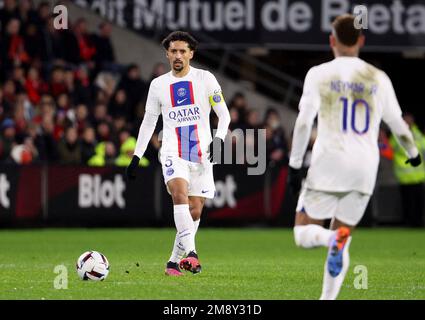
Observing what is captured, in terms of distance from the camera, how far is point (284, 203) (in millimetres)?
20453

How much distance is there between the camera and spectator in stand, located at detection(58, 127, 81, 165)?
19.9 meters

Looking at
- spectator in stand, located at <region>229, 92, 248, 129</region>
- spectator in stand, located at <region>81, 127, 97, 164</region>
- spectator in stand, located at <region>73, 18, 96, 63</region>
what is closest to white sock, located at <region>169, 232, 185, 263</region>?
spectator in stand, located at <region>81, 127, 97, 164</region>

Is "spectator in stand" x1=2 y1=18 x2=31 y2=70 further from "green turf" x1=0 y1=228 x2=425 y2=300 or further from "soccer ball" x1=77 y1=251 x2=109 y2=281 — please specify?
"soccer ball" x1=77 y1=251 x2=109 y2=281

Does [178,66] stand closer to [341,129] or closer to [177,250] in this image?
[177,250]

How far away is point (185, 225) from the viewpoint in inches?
429

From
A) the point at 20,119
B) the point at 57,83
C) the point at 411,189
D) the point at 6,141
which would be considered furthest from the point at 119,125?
the point at 411,189

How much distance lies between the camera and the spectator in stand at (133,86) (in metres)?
21.7

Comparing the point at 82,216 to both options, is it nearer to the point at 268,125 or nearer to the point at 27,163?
the point at 27,163

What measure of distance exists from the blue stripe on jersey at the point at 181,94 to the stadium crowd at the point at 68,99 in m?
8.92

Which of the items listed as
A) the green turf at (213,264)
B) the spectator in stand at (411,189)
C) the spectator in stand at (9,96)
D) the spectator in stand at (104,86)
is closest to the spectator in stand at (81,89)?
the spectator in stand at (104,86)

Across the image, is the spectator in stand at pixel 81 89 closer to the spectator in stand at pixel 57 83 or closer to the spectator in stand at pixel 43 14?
the spectator in stand at pixel 57 83

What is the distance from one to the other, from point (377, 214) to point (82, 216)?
538cm

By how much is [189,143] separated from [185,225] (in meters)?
0.79
